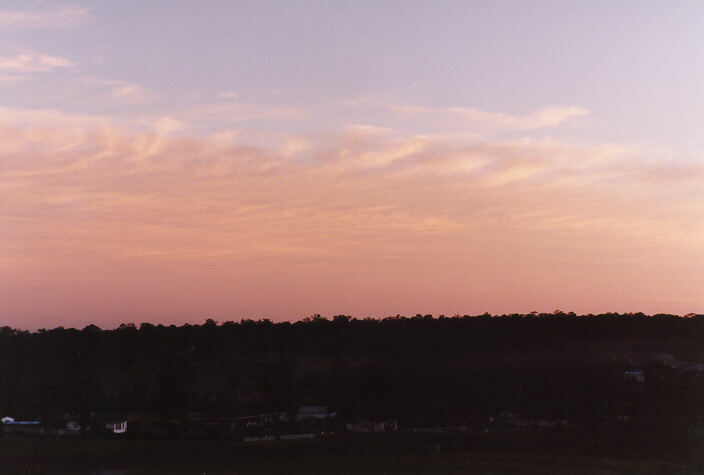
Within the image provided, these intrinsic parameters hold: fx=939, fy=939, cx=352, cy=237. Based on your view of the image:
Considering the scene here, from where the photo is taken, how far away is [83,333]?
380 feet

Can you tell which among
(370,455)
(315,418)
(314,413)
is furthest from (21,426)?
(370,455)

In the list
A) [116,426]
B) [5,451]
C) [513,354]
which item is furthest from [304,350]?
[5,451]

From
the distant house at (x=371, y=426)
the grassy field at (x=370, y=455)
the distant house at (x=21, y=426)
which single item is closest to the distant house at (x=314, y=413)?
the distant house at (x=371, y=426)

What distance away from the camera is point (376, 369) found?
97.5m

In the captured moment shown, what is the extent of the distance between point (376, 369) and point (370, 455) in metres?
33.0

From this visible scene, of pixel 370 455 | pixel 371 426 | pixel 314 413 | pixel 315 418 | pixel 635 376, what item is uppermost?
pixel 635 376

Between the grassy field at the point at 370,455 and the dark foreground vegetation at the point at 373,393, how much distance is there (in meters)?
0.21

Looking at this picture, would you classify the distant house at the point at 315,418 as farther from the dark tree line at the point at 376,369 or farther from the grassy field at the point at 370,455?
the grassy field at the point at 370,455

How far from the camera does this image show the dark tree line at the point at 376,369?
89.9 metres

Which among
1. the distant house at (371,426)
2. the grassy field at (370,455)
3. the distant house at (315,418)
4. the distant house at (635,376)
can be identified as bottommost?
the grassy field at (370,455)

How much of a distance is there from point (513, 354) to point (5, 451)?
60862mm

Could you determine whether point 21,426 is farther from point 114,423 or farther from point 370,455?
point 370,455

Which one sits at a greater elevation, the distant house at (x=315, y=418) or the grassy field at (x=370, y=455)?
the distant house at (x=315, y=418)

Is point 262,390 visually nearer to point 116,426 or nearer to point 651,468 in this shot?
point 116,426
